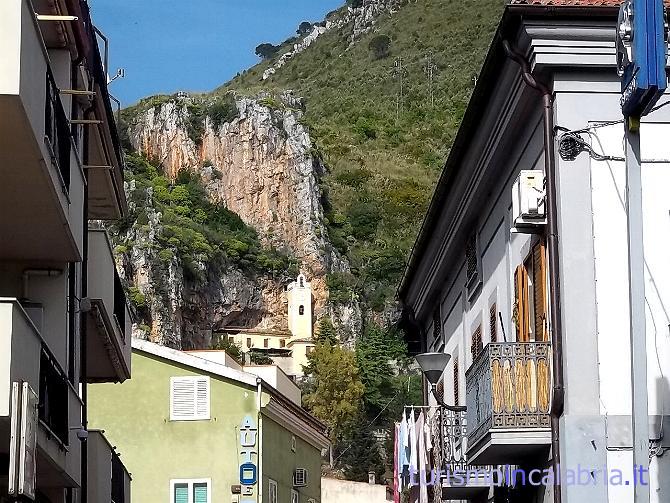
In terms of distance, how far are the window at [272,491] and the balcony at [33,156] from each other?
19334 millimetres

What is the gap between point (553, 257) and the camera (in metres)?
14.3

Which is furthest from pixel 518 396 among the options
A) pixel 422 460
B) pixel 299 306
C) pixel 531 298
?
pixel 299 306

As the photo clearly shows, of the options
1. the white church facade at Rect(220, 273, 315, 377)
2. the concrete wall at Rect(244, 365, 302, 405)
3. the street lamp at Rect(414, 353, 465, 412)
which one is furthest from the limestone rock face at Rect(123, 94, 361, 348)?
the street lamp at Rect(414, 353, 465, 412)

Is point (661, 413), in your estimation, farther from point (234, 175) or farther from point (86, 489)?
point (234, 175)

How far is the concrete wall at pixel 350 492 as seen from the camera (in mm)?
50031

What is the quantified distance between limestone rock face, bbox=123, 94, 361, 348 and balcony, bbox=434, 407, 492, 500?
114 meters

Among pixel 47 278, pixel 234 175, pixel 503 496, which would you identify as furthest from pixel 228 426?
pixel 234 175

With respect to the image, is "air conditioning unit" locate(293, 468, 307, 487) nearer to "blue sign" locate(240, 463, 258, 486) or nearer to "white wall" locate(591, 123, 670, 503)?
"blue sign" locate(240, 463, 258, 486)

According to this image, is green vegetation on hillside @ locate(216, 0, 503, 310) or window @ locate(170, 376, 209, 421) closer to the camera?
window @ locate(170, 376, 209, 421)

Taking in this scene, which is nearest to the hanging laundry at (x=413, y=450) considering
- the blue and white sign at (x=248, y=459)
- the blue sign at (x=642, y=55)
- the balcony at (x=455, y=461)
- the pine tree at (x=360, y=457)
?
the balcony at (x=455, y=461)

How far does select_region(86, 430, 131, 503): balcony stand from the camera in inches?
650

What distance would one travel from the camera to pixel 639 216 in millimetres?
10125

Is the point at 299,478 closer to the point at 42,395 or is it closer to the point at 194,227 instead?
the point at 42,395

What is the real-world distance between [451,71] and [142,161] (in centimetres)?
5057
